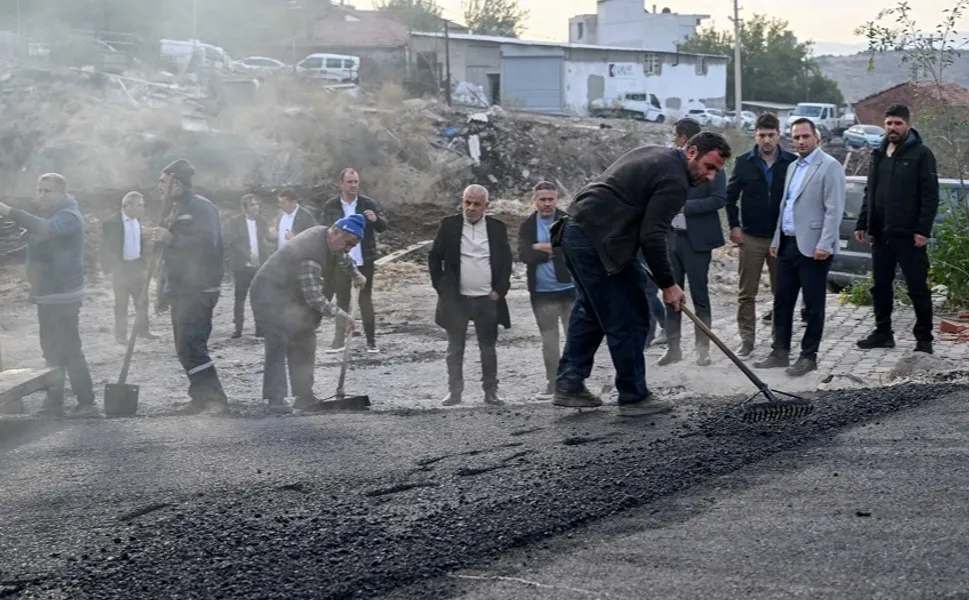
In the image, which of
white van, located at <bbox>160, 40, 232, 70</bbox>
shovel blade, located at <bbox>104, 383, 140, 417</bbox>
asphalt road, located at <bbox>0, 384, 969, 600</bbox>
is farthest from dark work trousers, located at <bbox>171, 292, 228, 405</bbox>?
white van, located at <bbox>160, 40, 232, 70</bbox>

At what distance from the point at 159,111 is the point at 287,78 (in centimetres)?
730

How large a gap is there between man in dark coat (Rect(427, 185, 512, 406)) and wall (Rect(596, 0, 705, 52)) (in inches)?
3071

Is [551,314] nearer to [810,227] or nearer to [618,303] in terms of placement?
[810,227]

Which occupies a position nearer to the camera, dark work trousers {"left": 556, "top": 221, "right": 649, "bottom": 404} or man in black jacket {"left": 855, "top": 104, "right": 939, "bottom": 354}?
dark work trousers {"left": 556, "top": 221, "right": 649, "bottom": 404}

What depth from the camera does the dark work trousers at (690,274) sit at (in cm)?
1018

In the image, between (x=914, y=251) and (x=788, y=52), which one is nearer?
(x=914, y=251)

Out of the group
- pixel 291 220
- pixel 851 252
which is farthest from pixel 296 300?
pixel 851 252

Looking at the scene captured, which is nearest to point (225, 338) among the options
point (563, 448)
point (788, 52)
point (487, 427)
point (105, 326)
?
point (105, 326)

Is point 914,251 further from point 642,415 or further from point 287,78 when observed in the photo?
point 287,78

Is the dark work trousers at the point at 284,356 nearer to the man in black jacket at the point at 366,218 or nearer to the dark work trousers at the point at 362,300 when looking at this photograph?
the dark work trousers at the point at 362,300

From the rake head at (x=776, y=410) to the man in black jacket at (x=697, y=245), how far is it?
282cm

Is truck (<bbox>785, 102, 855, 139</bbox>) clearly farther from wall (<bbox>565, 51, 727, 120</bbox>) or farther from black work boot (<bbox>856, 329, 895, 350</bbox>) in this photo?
black work boot (<bbox>856, 329, 895, 350</bbox>)

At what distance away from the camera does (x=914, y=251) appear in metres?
9.45

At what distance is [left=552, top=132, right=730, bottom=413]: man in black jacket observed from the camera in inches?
281
